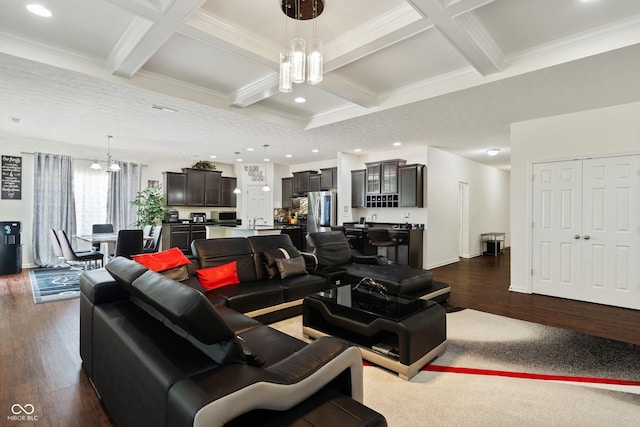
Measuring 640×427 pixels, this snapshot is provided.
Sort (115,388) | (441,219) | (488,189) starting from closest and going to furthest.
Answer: (115,388), (441,219), (488,189)

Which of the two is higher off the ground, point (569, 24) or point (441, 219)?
point (569, 24)

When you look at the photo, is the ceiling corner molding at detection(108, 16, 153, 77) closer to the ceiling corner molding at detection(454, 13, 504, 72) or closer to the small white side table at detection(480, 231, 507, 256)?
the ceiling corner molding at detection(454, 13, 504, 72)

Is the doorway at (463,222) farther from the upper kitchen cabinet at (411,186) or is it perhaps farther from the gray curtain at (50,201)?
the gray curtain at (50,201)

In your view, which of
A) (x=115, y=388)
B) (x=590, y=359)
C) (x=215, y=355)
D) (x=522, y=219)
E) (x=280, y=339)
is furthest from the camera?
(x=522, y=219)

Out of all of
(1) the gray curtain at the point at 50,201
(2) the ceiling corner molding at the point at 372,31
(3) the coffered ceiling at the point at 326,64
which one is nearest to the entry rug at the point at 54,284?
(1) the gray curtain at the point at 50,201

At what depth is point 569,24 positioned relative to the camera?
9.34 ft

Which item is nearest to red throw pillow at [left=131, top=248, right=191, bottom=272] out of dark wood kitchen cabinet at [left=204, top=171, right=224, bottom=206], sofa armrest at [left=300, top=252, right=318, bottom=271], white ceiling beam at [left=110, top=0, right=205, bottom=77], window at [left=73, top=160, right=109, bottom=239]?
sofa armrest at [left=300, top=252, right=318, bottom=271]

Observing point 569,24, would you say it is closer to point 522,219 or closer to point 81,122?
point 522,219

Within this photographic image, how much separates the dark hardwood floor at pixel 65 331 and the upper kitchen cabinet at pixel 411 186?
5.64 ft

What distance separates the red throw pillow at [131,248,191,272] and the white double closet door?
512cm

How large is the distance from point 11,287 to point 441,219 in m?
8.22

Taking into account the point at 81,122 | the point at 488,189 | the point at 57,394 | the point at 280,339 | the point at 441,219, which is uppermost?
the point at 81,122

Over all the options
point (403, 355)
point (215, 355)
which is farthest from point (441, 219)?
point (215, 355)

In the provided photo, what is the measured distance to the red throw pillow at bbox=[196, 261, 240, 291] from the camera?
3.41 metres
